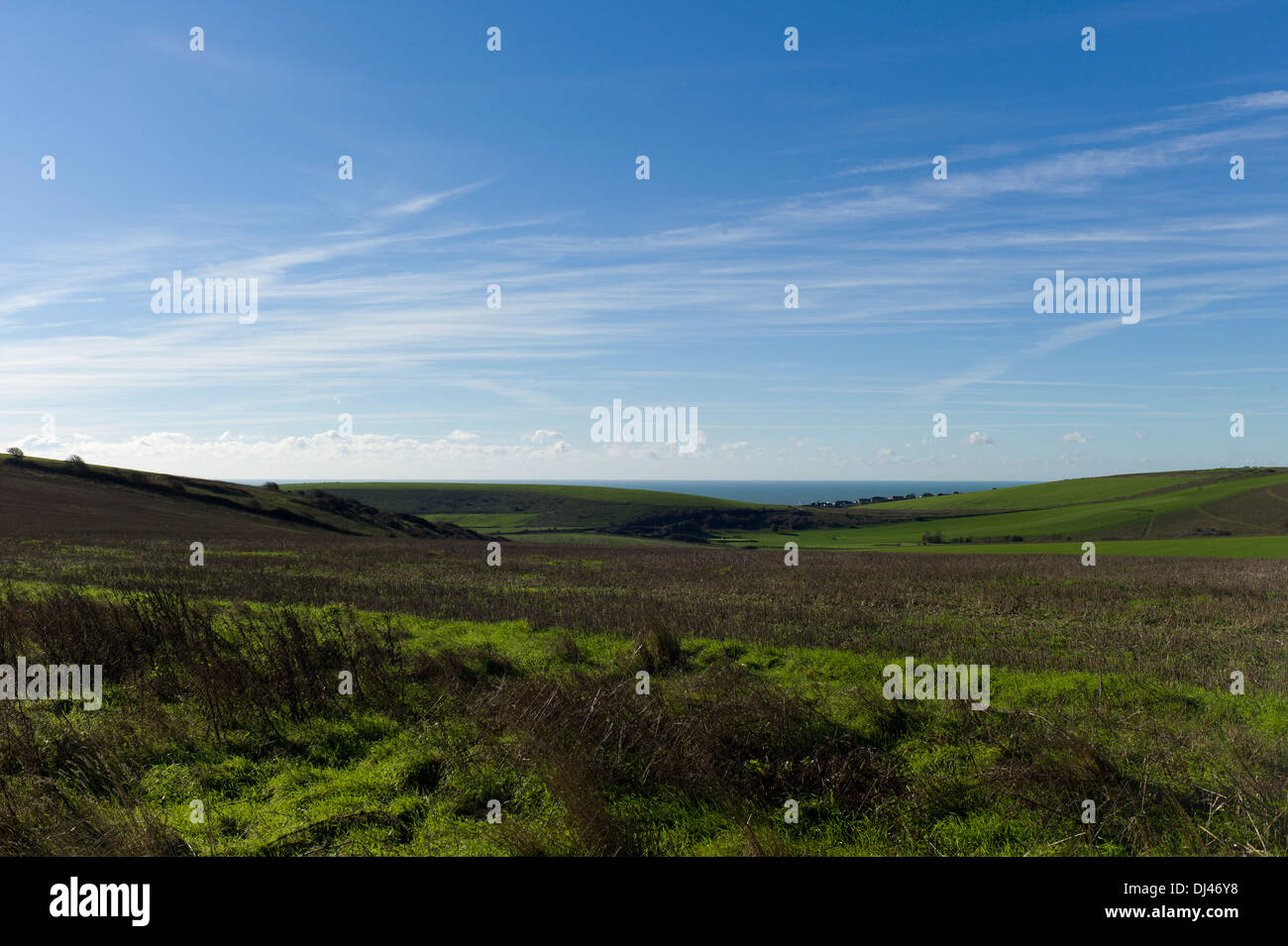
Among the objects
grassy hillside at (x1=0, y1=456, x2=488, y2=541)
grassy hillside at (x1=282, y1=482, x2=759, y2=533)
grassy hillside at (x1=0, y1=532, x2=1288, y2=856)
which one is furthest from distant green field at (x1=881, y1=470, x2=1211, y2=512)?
grassy hillside at (x1=0, y1=532, x2=1288, y2=856)

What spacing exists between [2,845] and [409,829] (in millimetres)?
3236

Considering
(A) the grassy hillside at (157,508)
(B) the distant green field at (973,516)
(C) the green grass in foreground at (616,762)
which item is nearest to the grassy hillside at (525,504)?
(B) the distant green field at (973,516)

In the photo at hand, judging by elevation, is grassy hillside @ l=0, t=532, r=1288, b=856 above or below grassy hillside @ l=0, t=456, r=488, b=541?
below

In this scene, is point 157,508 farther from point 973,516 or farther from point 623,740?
point 973,516

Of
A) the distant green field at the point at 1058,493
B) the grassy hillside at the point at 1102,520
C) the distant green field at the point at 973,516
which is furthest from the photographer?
the distant green field at the point at 1058,493

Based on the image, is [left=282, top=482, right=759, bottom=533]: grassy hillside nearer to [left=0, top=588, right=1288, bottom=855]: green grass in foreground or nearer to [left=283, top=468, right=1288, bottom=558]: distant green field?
[left=283, top=468, right=1288, bottom=558]: distant green field

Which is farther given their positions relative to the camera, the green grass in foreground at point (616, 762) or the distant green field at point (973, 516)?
the distant green field at point (973, 516)

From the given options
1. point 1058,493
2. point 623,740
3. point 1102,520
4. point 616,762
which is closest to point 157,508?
point 623,740

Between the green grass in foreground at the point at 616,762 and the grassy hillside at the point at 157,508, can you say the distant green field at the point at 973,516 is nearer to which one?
the grassy hillside at the point at 157,508

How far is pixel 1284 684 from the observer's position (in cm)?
1132

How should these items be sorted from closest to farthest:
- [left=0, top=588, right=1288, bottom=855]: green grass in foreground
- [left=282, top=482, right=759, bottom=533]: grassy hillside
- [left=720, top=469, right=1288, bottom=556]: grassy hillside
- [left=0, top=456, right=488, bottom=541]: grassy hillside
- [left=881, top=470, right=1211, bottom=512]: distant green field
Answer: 1. [left=0, top=588, right=1288, bottom=855]: green grass in foreground
2. [left=0, top=456, right=488, bottom=541]: grassy hillside
3. [left=720, top=469, right=1288, bottom=556]: grassy hillside
4. [left=881, top=470, right=1211, bottom=512]: distant green field
5. [left=282, top=482, right=759, bottom=533]: grassy hillside
